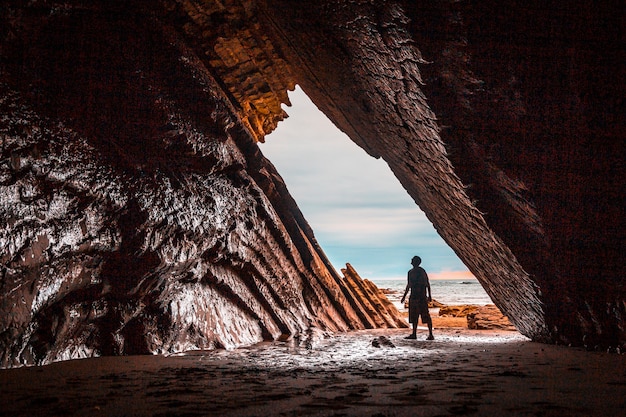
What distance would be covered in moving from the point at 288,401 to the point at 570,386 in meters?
1.87

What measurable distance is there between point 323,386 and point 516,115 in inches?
113

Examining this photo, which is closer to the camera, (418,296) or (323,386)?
(323,386)

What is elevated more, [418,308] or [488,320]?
[418,308]

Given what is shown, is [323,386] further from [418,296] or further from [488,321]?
[488,321]

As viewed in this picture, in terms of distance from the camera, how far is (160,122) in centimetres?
597

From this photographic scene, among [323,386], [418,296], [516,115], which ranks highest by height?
[516,115]

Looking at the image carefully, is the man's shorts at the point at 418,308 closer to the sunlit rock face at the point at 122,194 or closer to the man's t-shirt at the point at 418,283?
the man's t-shirt at the point at 418,283

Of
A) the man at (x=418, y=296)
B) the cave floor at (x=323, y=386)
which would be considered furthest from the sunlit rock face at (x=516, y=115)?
the man at (x=418, y=296)

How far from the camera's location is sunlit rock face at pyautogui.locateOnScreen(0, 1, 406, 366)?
14.6 feet

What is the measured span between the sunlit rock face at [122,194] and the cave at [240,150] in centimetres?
2

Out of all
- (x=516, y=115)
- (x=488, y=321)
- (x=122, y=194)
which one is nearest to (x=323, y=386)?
(x=516, y=115)

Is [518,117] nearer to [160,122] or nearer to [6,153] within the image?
[160,122]

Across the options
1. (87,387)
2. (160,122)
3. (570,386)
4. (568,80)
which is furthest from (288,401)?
(160,122)

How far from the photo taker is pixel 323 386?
3.00m
